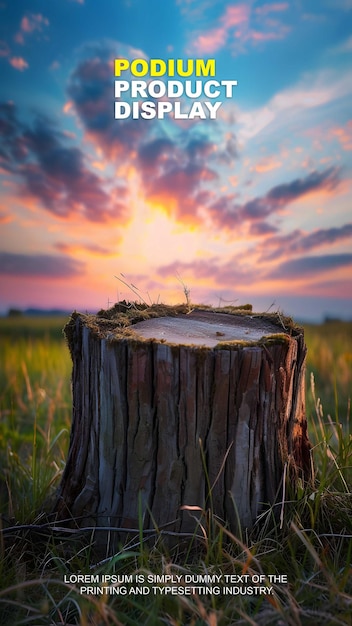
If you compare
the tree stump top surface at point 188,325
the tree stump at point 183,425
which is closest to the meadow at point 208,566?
the tree stump at point 183,425

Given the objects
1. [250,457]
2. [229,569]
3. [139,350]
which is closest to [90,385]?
[139,350]

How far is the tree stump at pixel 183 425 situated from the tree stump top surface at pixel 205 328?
2 centimetres

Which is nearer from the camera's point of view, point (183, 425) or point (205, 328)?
point (183, 425)

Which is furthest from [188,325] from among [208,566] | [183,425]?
[208,566]

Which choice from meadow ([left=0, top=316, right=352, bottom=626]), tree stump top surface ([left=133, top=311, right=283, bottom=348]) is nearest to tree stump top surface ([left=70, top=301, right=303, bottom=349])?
tree stump top surface ([left=133, top=311, right=283, bottom=348])

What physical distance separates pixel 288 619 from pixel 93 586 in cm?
74

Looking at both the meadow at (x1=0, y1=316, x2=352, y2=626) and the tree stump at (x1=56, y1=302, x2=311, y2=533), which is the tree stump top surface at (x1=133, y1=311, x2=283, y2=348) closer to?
the tree stump at (x1=56, y1=302, x2=311, y2=533)

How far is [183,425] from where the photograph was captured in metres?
2.23

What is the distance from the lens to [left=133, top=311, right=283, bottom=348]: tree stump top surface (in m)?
2.43

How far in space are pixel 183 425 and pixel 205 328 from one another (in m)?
0.61

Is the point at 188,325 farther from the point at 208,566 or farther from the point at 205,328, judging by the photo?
the point at 208,566

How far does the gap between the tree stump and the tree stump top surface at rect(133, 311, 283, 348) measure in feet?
0.07

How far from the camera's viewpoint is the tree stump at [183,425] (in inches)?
87.3

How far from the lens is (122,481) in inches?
92.3
